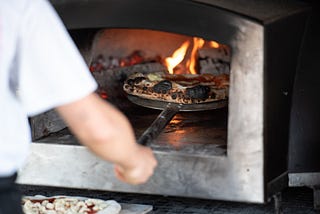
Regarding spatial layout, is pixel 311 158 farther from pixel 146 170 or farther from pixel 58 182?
pixel 146 170

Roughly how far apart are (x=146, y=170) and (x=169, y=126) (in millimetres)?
955

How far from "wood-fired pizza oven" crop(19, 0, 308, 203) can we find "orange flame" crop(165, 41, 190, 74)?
56 cm

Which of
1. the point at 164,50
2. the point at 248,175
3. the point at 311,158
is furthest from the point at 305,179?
the point at 164,50

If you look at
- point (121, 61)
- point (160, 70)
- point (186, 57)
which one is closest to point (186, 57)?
point (186, 57)

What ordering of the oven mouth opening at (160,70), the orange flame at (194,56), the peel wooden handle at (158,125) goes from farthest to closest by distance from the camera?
the orange flame at (194,56) → the oven mouth opening at (160,70) → the peel wooden handle at (158,125)

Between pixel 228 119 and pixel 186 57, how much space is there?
2.94 feet

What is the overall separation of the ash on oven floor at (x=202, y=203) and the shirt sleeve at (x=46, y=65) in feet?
4.11

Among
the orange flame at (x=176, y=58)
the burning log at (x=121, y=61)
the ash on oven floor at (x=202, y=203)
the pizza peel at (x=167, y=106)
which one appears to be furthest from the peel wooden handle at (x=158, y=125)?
the burning log at (x=121, y=61)

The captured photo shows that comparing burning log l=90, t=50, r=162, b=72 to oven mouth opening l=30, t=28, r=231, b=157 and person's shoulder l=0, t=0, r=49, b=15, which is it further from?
person's shoulder l=0, t=0, r=49, b=15

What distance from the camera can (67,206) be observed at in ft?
7.55

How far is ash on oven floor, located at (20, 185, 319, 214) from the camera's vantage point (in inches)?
98.6

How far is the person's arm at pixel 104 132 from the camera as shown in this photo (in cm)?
135

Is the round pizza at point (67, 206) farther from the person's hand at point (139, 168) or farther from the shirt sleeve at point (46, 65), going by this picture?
the shirt sleeve at point (46, 65)

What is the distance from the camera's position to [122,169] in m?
1.50
